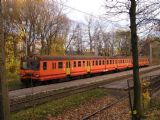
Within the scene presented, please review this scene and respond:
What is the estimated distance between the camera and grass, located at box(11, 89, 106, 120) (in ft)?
42.7

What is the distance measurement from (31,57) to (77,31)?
41143mm

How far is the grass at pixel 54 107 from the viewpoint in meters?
13.0

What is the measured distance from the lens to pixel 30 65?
2584 cm

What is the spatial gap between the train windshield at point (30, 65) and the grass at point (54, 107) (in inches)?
269

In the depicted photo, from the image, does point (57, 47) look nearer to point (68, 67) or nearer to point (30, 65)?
point (68, 67)

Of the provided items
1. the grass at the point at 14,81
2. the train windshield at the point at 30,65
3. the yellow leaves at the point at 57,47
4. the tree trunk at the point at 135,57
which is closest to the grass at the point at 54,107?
the tree trunk at the point at 135,57

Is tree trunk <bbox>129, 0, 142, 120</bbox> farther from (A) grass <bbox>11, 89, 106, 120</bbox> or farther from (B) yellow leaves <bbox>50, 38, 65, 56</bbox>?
(B) yellow leaves <bbox>50, 38, 65, 56</bbox>

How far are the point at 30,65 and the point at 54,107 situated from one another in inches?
449

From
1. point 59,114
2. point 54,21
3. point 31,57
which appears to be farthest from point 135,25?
point 54,21

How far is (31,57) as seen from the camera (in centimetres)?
2612

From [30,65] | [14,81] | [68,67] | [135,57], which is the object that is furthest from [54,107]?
[14,81]

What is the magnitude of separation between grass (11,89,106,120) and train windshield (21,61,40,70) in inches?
269

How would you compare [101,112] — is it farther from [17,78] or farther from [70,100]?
[17,78]

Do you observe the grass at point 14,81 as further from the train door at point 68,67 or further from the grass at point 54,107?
the grass at point 54,107
